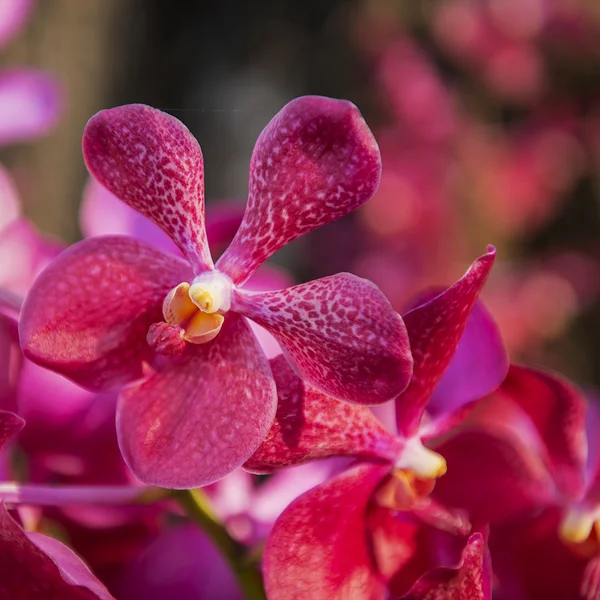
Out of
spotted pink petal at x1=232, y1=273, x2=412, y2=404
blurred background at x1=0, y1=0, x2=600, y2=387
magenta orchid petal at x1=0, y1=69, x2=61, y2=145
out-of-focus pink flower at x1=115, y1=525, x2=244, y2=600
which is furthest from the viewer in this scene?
blurred background at x1=0, y1=0, x2=600, y2=387

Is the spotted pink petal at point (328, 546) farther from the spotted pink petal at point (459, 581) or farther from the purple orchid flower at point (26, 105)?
the purple orchid flower at point (26, 105)

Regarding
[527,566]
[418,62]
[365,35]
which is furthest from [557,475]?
[365,35]

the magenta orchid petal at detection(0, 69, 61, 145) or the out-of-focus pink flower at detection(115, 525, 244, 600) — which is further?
the magenta orchid petal at detection(0, 69, 61, 145)

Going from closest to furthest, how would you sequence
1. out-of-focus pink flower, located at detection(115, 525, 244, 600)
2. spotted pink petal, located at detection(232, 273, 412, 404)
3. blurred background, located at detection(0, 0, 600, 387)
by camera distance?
spotted pink petal, located at detection(232, 273, 412, 404) < out-of-focus pink flower, located at detection(115, 525, 244, 600) < blurred background, located at detection(0, 0, 600, 387)

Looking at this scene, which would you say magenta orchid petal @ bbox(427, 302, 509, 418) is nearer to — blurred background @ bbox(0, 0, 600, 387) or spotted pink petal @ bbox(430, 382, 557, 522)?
spotted pink petal @ bbox(430, 382, 557, 522)

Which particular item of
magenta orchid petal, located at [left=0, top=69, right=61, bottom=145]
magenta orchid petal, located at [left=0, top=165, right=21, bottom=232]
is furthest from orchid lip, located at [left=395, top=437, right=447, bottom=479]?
magenta orchid petal, located at [left=0, top=69, right=61, bottom=145]

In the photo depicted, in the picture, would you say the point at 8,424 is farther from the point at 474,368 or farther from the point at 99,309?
the point at 474,368

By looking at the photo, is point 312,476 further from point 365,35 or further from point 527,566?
point 365,35
